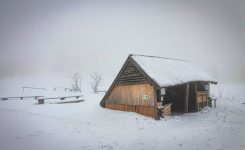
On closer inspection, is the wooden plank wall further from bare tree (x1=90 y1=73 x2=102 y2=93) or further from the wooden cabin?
bare tree (x1=90 y1=73 x2=102 y2=93)

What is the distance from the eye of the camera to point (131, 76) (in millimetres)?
14570

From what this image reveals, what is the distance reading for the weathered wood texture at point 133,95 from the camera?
13452 millimetres

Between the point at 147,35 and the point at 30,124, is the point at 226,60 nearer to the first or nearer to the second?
the point at 147,35

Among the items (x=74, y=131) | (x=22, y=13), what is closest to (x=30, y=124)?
(x=74, y=131)

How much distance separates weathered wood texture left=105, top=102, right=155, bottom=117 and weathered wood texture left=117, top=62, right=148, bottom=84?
4.90 feet

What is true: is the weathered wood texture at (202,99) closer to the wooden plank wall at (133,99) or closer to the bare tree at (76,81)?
the wooden plank wall at (133,99)

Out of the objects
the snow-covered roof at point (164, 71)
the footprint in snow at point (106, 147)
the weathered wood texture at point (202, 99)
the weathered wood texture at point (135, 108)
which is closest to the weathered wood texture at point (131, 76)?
the snow-covered roof at point (164, 71)

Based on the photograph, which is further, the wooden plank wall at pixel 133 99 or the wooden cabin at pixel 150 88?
the wooden plank wall at pixel 133 99

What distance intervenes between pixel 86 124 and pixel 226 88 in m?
23.2

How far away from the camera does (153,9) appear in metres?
13.3

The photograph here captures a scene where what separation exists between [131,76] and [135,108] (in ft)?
6.45

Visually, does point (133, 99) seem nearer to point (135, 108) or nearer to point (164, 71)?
point (135, 108)

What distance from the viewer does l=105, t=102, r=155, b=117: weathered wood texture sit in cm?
1332

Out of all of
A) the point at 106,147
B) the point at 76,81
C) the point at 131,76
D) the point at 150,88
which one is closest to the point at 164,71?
the point at 150,88
